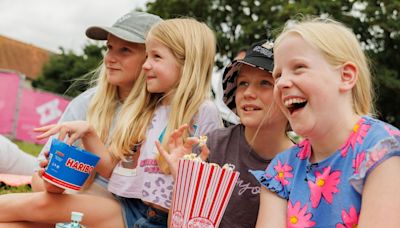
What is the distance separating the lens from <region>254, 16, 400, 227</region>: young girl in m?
1.69

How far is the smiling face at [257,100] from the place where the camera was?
8.26 ft

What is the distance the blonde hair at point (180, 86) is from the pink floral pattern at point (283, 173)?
0.92 meters

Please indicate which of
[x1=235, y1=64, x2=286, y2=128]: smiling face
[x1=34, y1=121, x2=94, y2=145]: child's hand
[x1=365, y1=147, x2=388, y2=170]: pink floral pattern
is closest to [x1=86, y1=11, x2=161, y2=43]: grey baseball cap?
[x1=34, y1=121, x2=94, y2=145]: child's hand

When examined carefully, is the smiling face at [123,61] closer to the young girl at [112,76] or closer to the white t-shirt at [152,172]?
the young girl at [112,76]

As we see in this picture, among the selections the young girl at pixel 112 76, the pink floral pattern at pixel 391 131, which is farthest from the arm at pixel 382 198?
the young girl at pixel 112 76

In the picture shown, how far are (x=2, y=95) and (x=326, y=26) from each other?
15.1m

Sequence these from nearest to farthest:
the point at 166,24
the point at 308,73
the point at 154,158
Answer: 1. the point at 308,73
2. the point at 154,158
3. the point at 166,24

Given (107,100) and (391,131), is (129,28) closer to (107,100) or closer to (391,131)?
(107,100)

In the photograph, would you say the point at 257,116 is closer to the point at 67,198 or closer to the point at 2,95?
the point at 67,198

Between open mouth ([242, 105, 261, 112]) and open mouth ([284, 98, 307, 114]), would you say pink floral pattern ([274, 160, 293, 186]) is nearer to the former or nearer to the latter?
open mouth ([284, 98, 307, 114])

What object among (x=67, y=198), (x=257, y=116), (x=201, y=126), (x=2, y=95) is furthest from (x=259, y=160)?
(x=2, y=95)

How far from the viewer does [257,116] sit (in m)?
2.51

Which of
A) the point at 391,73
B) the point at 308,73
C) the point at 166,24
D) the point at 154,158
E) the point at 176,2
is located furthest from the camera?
the point at 176,2

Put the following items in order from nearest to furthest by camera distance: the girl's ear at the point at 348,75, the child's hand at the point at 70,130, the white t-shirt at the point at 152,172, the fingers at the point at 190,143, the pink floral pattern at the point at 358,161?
1. the pink floral pattern at the point at 358,161
2. the girl's ear at the point at 348,75
3. the fingers at the point at 190,143
4. the child's hand at the point at 70,130
5. the white t-shirt at the point at 152,172
